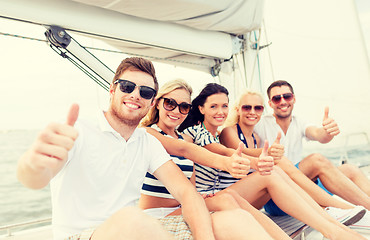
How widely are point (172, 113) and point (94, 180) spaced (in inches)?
31.9

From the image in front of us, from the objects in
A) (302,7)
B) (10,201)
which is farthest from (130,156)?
(10,201)

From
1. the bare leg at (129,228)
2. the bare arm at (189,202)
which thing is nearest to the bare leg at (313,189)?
the bare arm at (189,202)

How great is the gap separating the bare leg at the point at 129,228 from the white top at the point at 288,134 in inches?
68.6

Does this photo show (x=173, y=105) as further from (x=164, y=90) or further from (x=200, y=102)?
(x=200, y=102)

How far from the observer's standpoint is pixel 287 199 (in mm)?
1696

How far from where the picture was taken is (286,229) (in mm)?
1791

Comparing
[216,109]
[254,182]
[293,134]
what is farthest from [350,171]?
[216,109]

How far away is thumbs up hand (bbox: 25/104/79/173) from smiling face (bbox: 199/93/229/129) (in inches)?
57.9

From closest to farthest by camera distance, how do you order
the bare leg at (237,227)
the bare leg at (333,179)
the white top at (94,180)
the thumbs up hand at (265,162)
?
the white top at (94,180), the bare leg at (237,227), the thumbs up hand at (265,162), the bare leg at (333,179)

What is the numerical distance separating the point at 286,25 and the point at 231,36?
108 inches

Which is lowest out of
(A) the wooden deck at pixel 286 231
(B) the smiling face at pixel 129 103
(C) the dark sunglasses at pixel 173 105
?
(A) the wooden deck at pixel 286 231

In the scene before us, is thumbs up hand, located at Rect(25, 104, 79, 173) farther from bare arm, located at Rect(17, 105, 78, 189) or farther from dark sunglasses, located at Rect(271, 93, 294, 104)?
dark sunglasses, located at Rect(271, 93, 294, 104)

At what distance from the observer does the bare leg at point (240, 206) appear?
1.44m

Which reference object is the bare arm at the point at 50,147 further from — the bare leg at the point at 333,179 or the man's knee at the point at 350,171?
the man's knee at the point at 350,171
